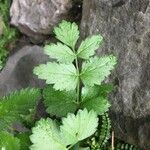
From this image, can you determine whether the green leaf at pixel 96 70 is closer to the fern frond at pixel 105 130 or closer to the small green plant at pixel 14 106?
the small green plant at pixel 14 106

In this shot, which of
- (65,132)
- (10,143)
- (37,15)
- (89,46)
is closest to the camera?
(65,132)

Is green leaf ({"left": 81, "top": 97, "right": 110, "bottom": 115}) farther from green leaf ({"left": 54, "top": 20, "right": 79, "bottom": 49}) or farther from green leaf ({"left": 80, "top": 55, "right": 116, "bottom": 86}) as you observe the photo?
green leaf ({"left": 54, "top": 20, "right": 79, "bottom": 49})

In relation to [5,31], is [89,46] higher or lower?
higher

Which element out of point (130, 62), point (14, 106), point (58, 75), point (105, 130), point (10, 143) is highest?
point (58, 75)

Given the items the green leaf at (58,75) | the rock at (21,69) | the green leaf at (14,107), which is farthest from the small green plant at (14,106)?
the rock at (21,69)

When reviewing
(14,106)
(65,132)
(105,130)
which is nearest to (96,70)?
(65,132)

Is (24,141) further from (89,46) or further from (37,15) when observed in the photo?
(37,15)
